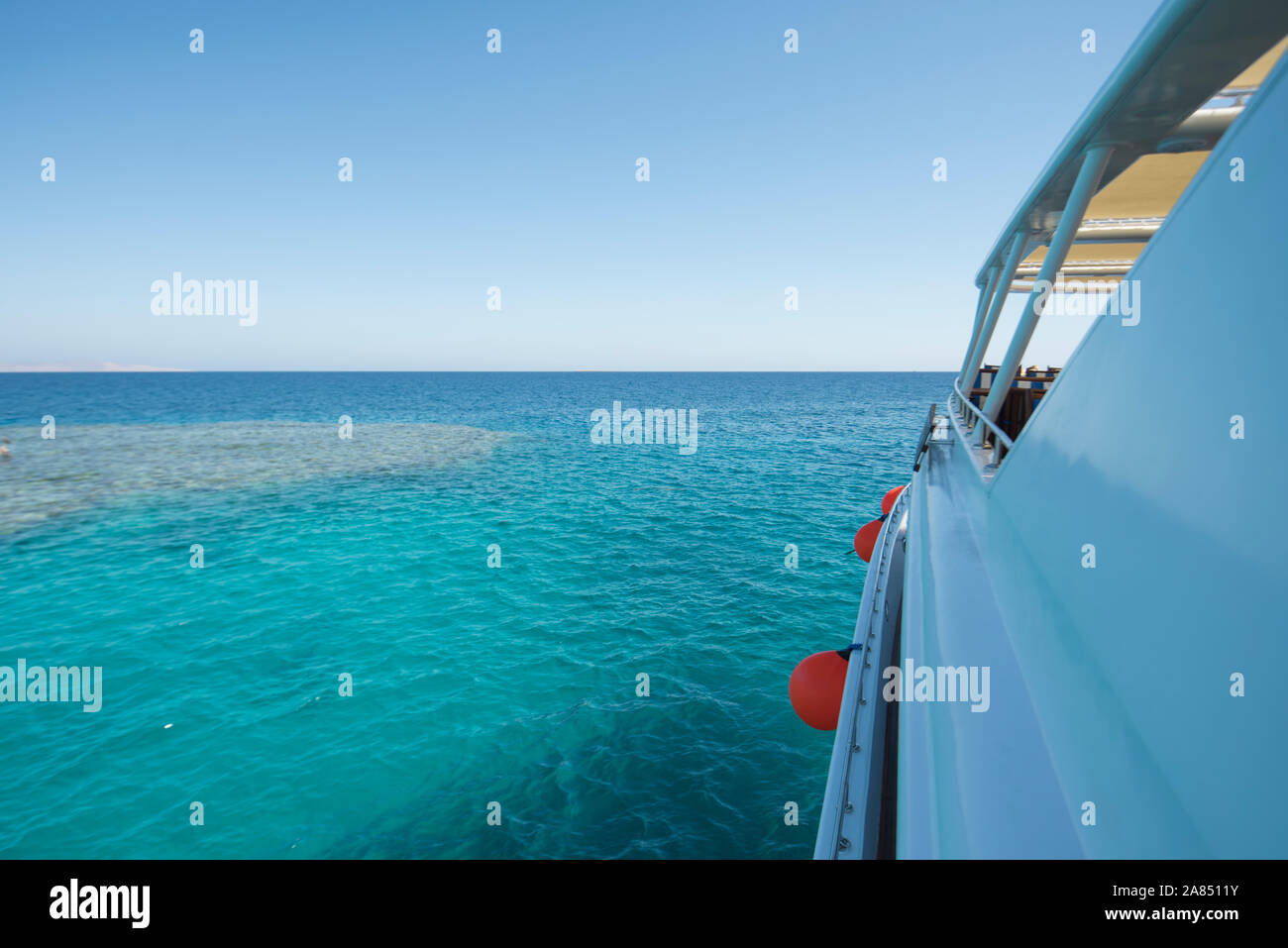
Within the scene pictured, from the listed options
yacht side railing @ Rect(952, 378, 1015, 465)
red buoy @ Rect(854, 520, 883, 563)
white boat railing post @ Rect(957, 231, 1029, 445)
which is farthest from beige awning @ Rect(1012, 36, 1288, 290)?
red buoy @ Rect(854, 520, 883, 563)

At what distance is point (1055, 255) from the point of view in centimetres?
586

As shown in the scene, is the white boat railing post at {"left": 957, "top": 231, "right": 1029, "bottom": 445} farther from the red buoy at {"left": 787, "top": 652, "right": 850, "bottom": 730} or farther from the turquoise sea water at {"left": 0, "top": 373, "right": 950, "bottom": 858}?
the turquoise sea water at {"left": 0, "top": 373, "right": 950, "bottom": 858}

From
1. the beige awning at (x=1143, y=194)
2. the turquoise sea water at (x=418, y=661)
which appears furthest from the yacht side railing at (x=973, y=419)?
the turquoise sea water at (x=418, y=661)

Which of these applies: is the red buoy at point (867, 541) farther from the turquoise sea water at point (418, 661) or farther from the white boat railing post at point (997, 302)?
the white boat railing post at point (997, 302)

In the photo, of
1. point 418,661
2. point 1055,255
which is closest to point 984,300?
point 1055,255

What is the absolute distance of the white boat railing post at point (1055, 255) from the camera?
5266 mm

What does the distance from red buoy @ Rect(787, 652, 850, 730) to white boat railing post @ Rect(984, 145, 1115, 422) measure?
3635mm

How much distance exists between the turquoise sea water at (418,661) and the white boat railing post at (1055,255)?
6.30 m

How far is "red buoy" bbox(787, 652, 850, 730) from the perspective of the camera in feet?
22.7

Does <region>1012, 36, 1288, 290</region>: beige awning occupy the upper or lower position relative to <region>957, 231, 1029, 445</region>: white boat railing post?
upper

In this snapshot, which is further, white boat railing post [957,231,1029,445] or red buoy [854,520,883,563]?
red buoy [854,520,883,563]

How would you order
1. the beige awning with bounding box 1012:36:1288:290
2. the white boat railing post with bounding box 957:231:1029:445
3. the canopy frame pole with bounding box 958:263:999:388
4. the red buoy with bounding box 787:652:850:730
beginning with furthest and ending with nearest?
the canopy frame pole with bounding box 958:263:999:388, the white boat railing post with bounding box 957:231:1029:445, the red buoy with bounding box 787:652:850:730, the beige awning with bounding box 1012:36:1288:290

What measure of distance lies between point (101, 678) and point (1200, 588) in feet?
52.4
